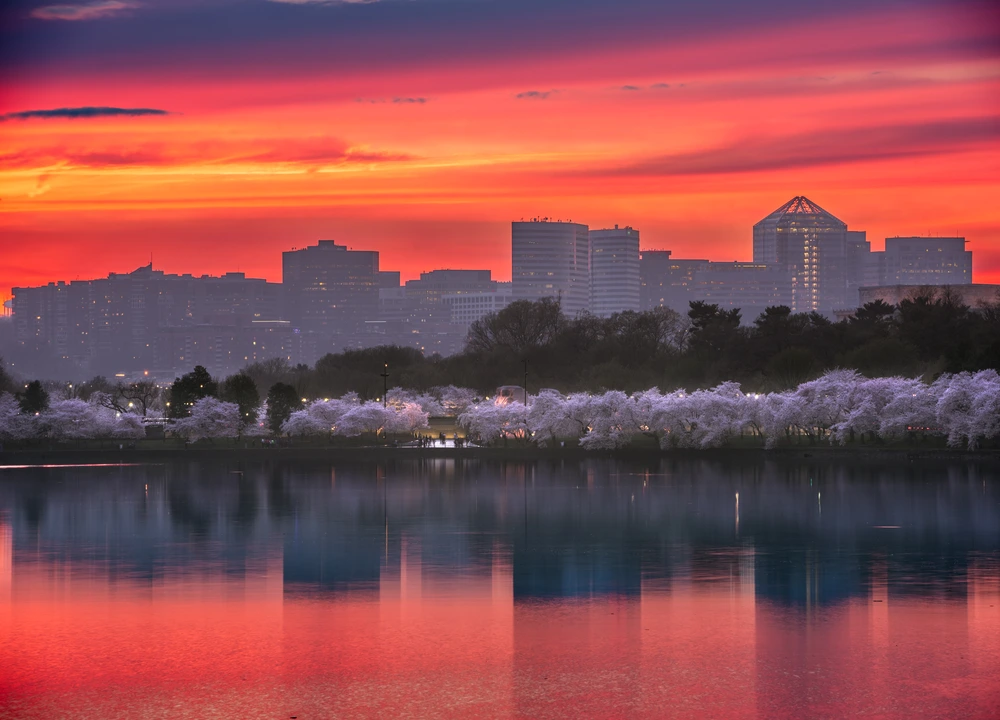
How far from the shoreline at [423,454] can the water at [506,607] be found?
29619mm

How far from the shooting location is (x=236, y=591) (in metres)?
29.6

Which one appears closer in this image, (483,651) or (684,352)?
(483,651)

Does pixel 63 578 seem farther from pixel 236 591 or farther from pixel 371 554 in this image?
pixel 371 554

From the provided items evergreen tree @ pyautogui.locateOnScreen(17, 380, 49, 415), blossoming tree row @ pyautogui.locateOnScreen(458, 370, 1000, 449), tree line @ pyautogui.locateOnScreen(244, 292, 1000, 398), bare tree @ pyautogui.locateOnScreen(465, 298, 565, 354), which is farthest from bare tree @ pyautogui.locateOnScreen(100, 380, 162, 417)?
blossoming tree row @ pyautogui.locateOnScreen(458, 370, 1000, 449)

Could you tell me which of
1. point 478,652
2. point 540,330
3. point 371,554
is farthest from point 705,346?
point 478,652

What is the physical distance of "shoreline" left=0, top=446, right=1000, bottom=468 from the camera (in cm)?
8344

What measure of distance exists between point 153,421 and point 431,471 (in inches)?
2331

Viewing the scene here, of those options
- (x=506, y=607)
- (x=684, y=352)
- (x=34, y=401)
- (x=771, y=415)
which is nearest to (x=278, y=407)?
(x=34, y=401)

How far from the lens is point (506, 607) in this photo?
1064 inches

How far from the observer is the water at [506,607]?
19.5 m

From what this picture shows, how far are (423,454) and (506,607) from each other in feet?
206

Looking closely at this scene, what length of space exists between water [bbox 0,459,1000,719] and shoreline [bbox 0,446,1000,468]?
29619 mm

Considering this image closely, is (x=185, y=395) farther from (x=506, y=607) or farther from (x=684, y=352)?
(x=506, y=607)

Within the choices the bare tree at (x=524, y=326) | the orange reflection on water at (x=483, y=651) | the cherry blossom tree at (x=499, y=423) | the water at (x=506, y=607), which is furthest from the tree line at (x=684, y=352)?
the orange reflection on water at (x=483, y=651)
